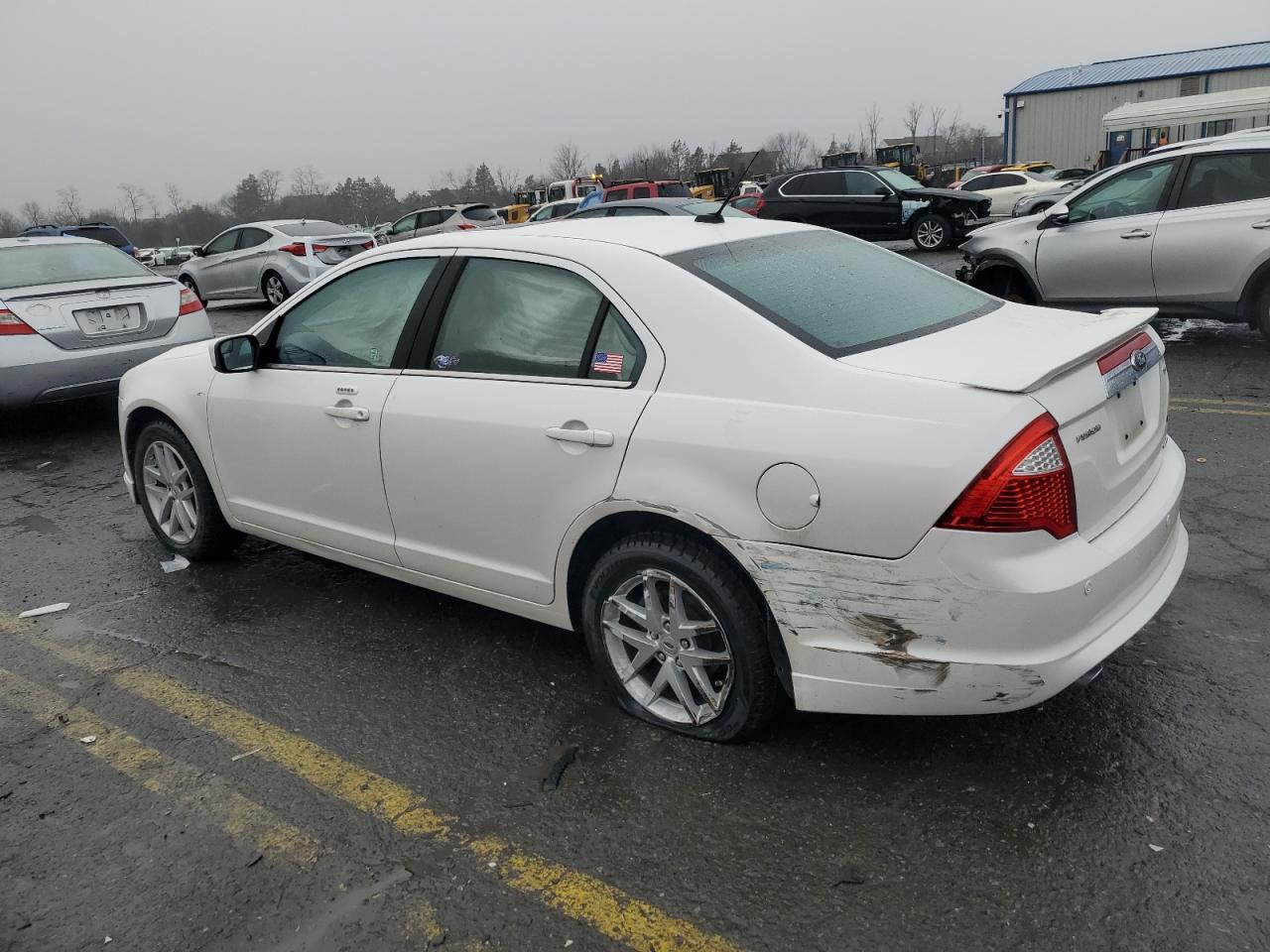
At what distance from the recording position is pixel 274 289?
16.5m

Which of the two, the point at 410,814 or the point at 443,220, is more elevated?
the point at 443,220

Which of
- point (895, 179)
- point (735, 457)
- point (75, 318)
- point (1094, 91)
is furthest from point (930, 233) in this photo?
point (1094, 91)

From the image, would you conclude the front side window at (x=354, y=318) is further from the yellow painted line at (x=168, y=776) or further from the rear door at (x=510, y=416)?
the yellow painted line at (x=168, y=776)

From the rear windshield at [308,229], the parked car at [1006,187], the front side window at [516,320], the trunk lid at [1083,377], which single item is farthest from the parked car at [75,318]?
the parked car at [1006,187]

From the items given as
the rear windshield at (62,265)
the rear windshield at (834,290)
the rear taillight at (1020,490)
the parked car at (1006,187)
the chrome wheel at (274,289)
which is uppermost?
the rear windshield at (62,265)

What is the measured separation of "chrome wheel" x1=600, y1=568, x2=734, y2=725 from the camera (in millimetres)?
2986

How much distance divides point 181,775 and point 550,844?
50.9 inches

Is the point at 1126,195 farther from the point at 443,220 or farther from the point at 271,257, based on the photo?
the point at 443,220

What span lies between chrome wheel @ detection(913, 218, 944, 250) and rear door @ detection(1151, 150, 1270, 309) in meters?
9.94

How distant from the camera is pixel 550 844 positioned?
2.68 meters

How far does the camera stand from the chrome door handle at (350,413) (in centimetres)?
371

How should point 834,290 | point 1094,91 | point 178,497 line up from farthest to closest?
point 1094,91 → point 178,497 → point 834,290

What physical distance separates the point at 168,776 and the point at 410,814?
88 cm

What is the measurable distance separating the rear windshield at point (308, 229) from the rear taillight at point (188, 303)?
8461 mm
